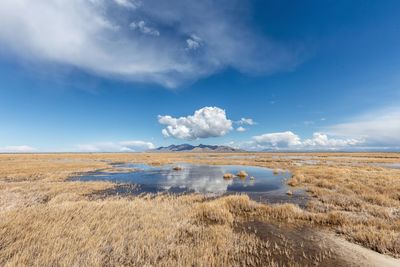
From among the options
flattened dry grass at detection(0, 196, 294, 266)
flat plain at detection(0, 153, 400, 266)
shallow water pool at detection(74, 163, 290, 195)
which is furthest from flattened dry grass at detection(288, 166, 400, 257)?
shallow water pool at detection(74, 163, 290, 195)

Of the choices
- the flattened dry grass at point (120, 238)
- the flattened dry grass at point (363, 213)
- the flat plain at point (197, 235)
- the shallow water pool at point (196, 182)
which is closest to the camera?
the flattened dry grass at point (120, 238)

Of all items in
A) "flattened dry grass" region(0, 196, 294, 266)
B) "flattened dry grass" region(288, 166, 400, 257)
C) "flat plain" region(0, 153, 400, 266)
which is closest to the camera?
"flattened dry grass" region(0, 196, 294, 266)

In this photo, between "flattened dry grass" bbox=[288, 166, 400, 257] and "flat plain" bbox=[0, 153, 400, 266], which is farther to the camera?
"flattened dry grass" bbox=[288, 166, 400, 257]

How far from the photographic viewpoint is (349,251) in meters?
9.02

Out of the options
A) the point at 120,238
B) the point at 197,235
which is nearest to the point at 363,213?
the point at 197,235

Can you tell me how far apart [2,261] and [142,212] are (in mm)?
7010

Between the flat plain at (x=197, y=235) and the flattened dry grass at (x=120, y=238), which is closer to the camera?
the flattened dry grass at (x=120, y=238)

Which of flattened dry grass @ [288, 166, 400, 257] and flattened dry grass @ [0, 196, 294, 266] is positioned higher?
flattened dry grass @ [0, 196, 294, 266]

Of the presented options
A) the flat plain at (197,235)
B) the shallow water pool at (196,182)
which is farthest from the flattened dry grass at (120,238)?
the shallow water pool at (196,182)

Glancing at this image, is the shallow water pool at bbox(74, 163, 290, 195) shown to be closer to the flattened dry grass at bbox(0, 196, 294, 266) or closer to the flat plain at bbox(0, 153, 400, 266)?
the flat plain at bbox(0, 153, 400, 266)

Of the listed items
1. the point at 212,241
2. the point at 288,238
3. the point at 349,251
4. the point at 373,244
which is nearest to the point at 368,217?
the point at 373,244

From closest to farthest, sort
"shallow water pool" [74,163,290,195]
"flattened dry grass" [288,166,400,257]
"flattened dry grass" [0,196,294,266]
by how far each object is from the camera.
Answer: "flattened dry grass" [0,196,294,266] → "flattened dry grass" [288,166,400,257] → "shallow water pool" [74,163,290,195]

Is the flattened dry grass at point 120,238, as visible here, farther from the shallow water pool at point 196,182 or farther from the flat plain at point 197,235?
the shallow water pool at point 196,182

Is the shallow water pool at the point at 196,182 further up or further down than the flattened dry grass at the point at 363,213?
further up
